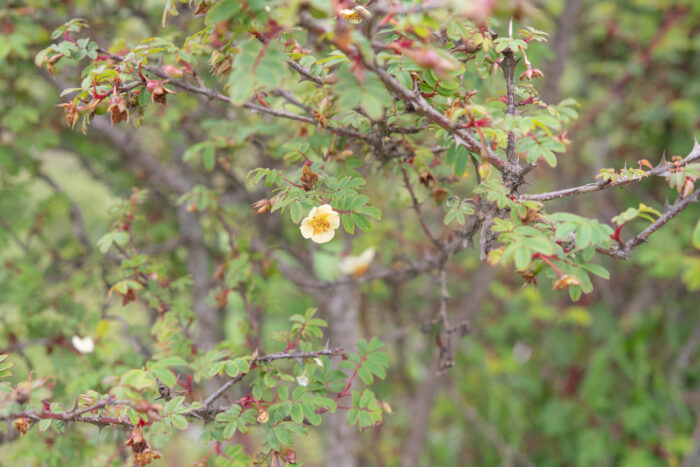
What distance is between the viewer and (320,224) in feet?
4.53

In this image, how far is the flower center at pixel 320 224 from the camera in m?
1.36

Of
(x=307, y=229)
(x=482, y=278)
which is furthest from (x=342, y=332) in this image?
(x=307, y=229)

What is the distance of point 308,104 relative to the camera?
5.36ft

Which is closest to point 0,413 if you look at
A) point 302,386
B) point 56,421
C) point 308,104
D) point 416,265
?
point 56,421

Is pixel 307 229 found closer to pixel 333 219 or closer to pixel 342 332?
pixel 333 219

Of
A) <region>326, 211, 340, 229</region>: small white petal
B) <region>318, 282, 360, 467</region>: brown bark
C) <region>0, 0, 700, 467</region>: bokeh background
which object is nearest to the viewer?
<region>326, 211, 340, 229</region>: small white petal

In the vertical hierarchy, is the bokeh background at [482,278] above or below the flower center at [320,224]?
below

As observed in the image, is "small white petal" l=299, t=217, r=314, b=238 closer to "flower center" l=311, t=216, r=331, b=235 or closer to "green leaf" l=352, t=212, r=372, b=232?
"flower center" l=311, t=216, r=331, b=235

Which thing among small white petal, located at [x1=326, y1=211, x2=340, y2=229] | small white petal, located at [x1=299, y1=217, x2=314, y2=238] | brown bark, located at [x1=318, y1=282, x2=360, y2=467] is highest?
small white petal, located at [x1=326, y1=211, x2=340, y2=229]

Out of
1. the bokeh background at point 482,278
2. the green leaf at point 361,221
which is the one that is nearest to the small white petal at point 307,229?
the green leaf at point 361,221

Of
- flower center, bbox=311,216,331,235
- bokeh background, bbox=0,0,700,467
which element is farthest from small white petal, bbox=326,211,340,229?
bokeh background, bbox=0,0,700,467

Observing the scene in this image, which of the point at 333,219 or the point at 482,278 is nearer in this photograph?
the point at 333,219

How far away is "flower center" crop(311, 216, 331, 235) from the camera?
4.48 feet

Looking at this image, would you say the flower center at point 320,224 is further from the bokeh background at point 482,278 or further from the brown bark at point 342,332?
the brown bark at point 342,332
